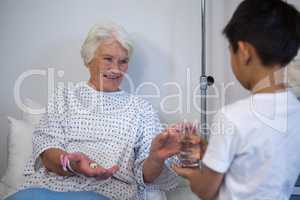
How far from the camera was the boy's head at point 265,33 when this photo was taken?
2.87ft

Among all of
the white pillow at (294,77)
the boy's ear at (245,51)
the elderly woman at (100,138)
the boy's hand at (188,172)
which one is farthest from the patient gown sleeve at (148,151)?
the boy's ear at (245,51)

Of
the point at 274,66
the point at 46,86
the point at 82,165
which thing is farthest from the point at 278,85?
the point at 46,86

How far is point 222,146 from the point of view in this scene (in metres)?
0.87

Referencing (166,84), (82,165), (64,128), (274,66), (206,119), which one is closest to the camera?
(274,66)

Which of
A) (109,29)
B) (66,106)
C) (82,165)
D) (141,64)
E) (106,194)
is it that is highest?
(109,29)

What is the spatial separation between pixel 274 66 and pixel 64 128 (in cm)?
89

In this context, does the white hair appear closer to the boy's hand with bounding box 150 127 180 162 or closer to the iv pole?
the iv pole

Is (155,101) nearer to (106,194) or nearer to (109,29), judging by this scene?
(109,29)

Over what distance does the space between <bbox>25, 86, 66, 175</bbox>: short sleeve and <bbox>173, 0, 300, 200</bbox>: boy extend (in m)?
0.72

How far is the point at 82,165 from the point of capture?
1.23m

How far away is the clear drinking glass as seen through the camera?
3.66 ft

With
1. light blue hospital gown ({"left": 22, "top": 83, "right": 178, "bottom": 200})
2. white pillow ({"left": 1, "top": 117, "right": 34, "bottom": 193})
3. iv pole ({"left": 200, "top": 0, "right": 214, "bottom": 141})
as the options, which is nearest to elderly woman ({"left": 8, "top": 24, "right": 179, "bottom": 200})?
light blue hospital gown ({"left": 22, "top": 83, "right": 178, "bottom": 200})

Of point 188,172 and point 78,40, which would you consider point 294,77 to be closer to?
point 188,172
